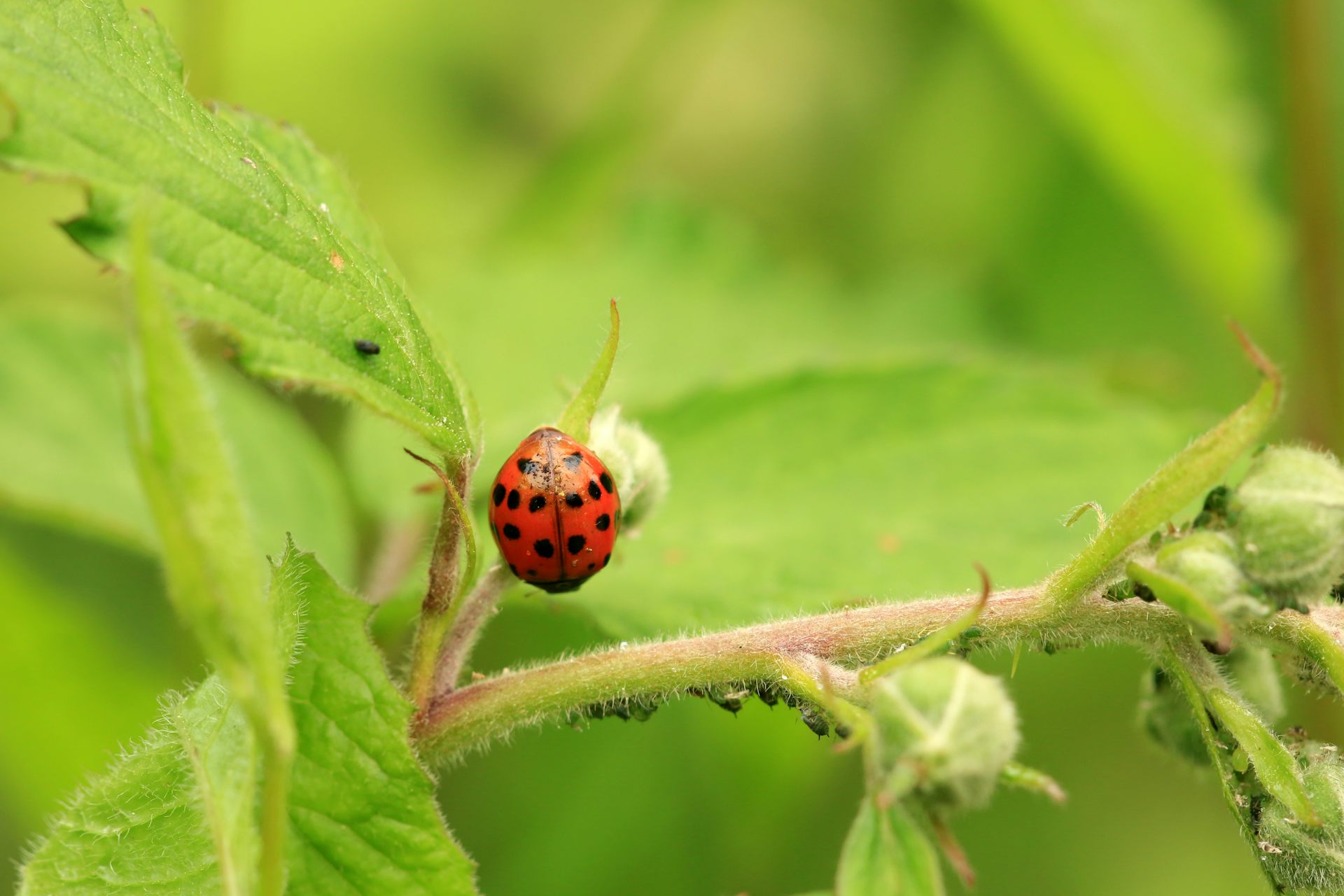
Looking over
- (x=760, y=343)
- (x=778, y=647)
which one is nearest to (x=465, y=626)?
(x=778, y=647)

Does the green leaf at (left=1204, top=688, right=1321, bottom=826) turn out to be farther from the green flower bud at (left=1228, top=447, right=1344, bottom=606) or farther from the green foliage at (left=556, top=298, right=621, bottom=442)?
the green foliage at (left=556, top=298, right=621, bottom=442)

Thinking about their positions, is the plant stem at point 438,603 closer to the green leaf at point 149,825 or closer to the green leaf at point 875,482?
the green leaf at point 149,825

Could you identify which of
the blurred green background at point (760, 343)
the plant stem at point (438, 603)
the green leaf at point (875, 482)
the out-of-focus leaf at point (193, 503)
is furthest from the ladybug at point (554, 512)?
the out-of-focus leaf at point (193, 503)

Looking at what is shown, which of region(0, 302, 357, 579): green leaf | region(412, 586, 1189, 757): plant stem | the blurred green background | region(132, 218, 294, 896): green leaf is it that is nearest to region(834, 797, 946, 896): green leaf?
region(412, 586, 1189, 757): plant stem

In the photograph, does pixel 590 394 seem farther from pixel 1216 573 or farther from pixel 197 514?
pixel 1216 573

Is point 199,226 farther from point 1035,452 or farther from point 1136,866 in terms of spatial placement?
point 1136,866

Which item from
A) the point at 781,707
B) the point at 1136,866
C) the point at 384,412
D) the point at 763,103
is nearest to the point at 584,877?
the point at 781,707
